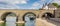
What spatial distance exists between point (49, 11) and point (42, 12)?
1820 mm

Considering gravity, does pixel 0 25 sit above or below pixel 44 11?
below

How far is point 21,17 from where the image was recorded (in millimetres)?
46219

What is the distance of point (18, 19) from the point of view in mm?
45594

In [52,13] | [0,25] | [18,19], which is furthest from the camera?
[18,19]

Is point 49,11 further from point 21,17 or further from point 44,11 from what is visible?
point 21,17

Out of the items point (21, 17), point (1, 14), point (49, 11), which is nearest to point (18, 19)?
point (21, 17)

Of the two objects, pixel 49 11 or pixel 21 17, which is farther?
pixel 21 17

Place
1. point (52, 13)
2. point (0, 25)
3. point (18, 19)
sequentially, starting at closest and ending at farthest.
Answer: point (0, 25)
point (52, 13)
point (18, 19)

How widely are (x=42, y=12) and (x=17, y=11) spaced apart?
20.0ft

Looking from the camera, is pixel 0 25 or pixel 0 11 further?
pixel 0 11

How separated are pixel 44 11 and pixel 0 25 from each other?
12117mm

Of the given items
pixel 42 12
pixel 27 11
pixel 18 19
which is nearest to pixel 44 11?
pixel 42 12

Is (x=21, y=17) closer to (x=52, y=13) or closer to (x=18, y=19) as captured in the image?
(x=18, y=19)

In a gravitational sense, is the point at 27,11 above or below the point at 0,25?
above
